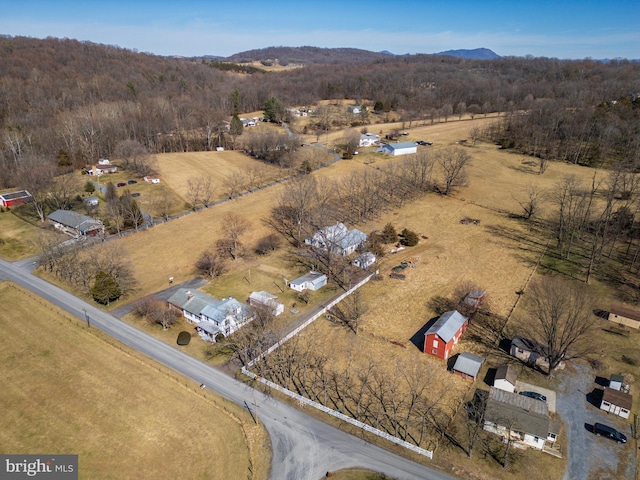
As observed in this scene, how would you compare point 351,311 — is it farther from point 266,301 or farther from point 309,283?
point 266,301

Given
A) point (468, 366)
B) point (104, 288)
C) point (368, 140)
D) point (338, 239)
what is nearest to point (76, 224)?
point (104, 288)

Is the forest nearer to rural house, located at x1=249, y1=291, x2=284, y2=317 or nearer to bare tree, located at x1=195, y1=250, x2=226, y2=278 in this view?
bare tree, located at x1=195, y1=250, x2=226, y2=278

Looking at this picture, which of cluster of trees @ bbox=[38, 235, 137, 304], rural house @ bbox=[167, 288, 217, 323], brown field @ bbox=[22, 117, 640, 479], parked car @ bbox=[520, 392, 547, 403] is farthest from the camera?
cluster of trees @ bbox=[38, 235, 137, 304]

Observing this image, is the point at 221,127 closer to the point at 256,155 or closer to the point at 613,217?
the point at 256,155

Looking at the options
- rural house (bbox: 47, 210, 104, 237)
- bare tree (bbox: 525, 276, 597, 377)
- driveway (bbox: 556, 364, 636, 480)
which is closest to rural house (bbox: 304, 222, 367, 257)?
bare tree (bbox: 525, 276, 597, 377)

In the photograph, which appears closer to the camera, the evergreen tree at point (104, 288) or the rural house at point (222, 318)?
the rural house at point (222, 318)

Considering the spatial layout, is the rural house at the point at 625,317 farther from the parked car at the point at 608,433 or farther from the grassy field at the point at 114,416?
the grassy field at the point at 114,416

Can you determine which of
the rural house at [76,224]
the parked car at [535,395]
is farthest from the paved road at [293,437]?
the rural house at [76,224]
